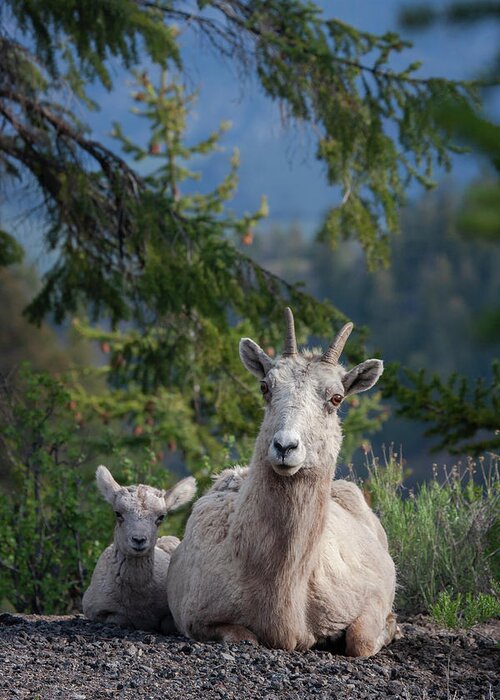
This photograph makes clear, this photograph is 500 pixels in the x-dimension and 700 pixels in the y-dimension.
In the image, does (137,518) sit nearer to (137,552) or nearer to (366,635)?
(137,552)

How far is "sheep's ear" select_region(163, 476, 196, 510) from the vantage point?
24.1ft

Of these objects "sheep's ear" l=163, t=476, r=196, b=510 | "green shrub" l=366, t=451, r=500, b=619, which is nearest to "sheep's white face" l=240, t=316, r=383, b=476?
"sheep's ear" l=163, t=476, r=196, b=510

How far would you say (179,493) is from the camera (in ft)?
24.3

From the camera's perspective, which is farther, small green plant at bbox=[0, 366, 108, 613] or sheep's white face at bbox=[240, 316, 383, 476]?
small green plant at bbox=[0, 366, 108, 613]

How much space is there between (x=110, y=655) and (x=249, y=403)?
24.6 ft

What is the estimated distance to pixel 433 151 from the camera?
1241 centimetres

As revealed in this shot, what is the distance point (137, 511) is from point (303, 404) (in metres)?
1.80

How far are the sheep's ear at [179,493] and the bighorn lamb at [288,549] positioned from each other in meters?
0.81

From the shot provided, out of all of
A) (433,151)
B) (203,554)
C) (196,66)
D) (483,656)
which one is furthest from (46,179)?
(483,656)

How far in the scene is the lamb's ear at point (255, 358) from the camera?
6234 mm

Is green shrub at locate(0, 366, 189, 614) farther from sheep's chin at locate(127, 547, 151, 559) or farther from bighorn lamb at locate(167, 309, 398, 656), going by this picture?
bighorn lamb at locate(167, 309, 398, 656)

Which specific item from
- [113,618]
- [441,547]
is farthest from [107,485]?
[441,547]

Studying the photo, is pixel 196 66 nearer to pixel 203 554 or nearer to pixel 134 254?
pixel 134 254

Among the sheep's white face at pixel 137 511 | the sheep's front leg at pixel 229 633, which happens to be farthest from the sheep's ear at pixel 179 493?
the sheep's front leg at pixel 229 633
